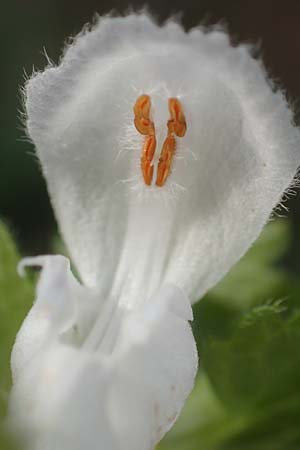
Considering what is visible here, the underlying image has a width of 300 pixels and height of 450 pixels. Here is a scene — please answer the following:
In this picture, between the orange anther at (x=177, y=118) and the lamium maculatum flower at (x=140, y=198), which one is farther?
the orange anther at (x=177, y=118)

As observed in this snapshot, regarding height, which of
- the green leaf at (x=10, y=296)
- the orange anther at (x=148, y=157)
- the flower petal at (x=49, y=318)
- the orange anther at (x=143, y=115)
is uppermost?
the orange anther at (x=143, y=115)

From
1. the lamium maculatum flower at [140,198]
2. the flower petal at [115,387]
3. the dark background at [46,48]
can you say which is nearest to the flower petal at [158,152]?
the lamium maculatum flower at [140,198]

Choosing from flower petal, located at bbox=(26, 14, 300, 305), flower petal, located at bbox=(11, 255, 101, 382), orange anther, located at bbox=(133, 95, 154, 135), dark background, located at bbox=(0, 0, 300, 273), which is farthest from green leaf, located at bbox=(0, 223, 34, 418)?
dark background, located at bbox=(0, 0, 300, 273)

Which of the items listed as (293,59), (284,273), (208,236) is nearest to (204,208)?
(208,236)

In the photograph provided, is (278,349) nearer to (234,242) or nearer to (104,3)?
(234,242)

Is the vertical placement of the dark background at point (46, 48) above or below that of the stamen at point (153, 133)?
below

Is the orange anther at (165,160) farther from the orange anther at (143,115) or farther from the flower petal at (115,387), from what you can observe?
the flower petal at (115,387)

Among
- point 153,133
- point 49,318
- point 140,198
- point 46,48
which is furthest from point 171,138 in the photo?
point 46,48

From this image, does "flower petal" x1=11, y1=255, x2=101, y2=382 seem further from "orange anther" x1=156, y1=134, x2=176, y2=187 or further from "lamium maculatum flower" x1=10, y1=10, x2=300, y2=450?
"orange anther" x1=156, y1=134, x2=176, y2=187
